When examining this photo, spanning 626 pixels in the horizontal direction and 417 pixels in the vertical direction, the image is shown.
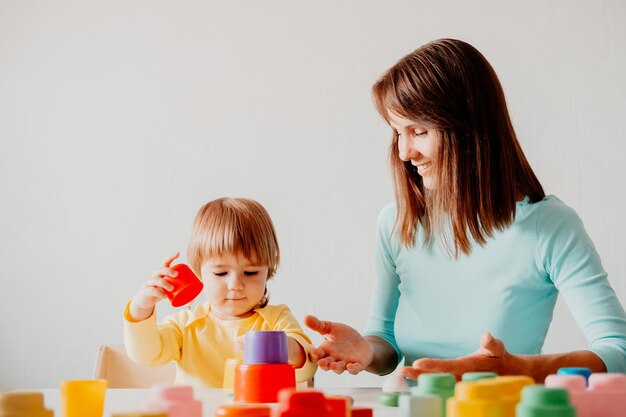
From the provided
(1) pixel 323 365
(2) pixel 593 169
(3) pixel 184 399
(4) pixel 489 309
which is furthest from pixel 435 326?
(2) pixel 593 169

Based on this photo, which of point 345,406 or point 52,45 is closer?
point 345,406

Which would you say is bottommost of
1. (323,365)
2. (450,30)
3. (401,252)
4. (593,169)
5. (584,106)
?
(323,365)

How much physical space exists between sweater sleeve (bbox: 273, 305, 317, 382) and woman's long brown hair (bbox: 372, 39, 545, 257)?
31cm

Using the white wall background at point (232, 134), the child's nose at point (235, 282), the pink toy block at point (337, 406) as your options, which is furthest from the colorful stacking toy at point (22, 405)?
the white wall background at point (232, 134)

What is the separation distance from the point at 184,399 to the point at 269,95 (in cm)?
193

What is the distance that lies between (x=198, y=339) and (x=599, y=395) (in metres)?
0.89

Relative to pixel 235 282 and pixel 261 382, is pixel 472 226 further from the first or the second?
pixel 261 382

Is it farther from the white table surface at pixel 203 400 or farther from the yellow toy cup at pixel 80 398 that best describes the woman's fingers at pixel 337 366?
the yellow toy cup at pixel 80 398

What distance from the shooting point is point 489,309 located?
1.31 metres

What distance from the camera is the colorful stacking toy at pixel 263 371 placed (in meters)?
0.84

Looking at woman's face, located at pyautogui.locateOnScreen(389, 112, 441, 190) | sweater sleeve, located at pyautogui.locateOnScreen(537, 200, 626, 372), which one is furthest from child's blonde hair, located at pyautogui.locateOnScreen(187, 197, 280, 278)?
sweater sleeve, located at pyautogui.locateOnScreen(537, 200, 626, 372)

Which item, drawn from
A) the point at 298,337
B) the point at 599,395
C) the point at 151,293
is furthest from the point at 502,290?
the point at 599,395

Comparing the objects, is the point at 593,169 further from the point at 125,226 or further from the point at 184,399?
the point at 184,399

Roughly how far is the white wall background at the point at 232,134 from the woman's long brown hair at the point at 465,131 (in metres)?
1.13
